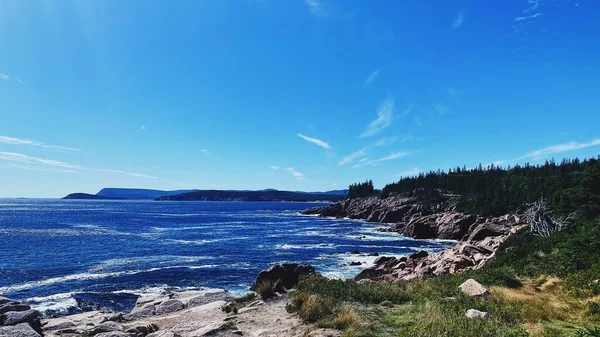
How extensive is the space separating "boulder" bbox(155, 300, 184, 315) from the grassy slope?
24.2ft

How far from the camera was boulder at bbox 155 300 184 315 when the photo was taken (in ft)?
69.5

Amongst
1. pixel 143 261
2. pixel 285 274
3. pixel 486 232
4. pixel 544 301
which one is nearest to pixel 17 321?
pixel 285 274

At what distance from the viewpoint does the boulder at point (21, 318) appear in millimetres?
16127

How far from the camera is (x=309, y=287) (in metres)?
20.0

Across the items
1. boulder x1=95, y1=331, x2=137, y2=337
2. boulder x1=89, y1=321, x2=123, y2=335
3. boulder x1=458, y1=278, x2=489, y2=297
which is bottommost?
boulder x1=89, y1=321, x2=123, y2=335

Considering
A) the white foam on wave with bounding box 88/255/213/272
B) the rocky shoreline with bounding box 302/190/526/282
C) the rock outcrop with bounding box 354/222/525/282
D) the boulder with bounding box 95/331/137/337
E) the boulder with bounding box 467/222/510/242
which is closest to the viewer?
the boulder with bounding box 95/331/137/337

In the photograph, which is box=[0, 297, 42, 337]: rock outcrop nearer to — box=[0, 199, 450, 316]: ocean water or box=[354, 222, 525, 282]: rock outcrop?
box=[0, 199, 450, 316]: ocean water

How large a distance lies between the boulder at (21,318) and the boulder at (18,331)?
3.08ft

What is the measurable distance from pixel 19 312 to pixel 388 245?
54.8 m

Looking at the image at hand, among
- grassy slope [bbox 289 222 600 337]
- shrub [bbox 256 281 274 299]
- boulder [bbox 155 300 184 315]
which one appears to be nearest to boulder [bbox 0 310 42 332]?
boulder [bbox 155 300 184 315]

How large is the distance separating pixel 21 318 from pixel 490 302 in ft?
66.0

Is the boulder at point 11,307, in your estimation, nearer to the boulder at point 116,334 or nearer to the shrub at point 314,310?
the boulder at point 116,334

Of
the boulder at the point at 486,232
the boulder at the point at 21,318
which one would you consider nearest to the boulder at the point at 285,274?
the boulder at the point at 21,318

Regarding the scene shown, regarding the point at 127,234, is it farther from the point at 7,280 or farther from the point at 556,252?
the point at 556,252
